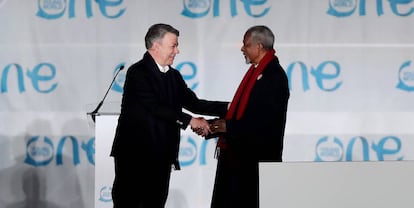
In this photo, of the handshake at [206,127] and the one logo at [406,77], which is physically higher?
the one logo at [406,77]

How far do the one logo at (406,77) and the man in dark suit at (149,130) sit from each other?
160 centimetres

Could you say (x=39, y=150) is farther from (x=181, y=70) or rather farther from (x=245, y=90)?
(x=245, y=90)

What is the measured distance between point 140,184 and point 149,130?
0.31 metres

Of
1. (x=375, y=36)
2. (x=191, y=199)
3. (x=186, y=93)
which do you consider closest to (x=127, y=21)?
(x=186, y=93)

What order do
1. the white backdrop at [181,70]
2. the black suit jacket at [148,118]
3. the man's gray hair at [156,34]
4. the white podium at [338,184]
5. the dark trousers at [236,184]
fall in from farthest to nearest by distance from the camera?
1. the white backdrop at [181,70]
2. the man's gray hair at [156,34]
3. the black suit jacket at [148,118]
4. the dark trousers at [236,184]
5. the white podium at [338,184]

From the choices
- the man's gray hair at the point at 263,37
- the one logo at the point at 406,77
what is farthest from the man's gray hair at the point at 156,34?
the one logo at the point at 406,77

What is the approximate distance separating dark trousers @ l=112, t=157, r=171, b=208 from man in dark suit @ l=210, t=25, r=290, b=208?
1.04 ft

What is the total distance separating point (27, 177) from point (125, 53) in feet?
3.66

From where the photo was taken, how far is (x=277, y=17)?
14.2ft

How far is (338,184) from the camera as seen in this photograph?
1.54m

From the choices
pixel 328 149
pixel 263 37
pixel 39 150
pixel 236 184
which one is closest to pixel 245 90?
pixel 263 37

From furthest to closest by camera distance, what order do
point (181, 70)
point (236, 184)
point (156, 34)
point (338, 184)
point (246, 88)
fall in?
point (181, 70) < point (156, 34) < point (246, 88) < point (236, 184) < point (338, 184)

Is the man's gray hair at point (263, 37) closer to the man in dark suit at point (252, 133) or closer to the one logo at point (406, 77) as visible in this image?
the man in dark suit at point (252, 133)

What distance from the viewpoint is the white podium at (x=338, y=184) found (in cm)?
153
